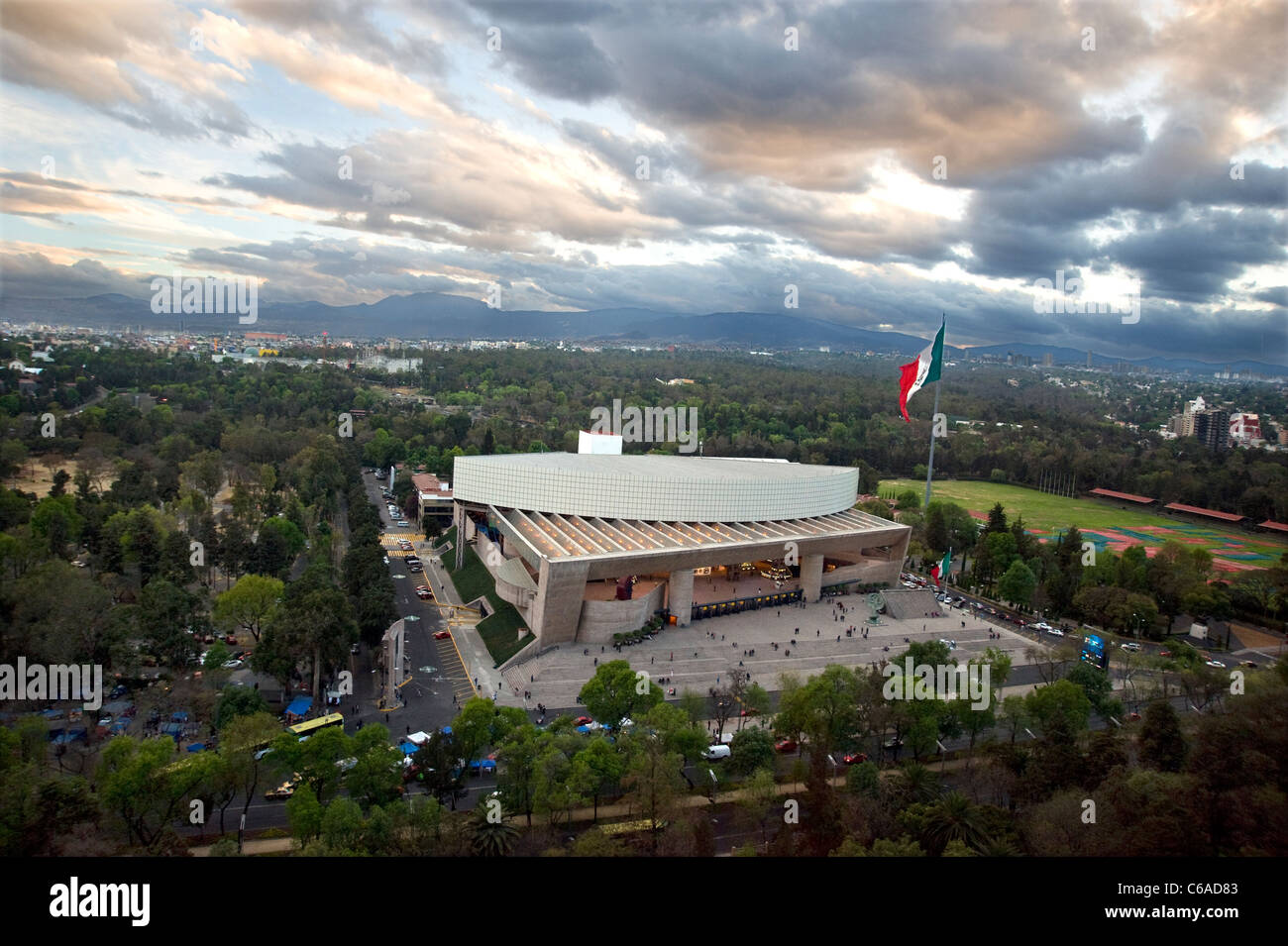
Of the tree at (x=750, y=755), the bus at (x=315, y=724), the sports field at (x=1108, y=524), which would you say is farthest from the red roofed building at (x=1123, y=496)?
the bus at (x=315, y=724)

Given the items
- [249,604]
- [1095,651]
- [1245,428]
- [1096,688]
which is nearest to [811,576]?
[1095,651]

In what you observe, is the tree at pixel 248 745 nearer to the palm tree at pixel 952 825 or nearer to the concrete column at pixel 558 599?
the concrete column at pixel 558 599

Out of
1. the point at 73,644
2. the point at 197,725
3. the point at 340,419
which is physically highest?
the point at 340,419

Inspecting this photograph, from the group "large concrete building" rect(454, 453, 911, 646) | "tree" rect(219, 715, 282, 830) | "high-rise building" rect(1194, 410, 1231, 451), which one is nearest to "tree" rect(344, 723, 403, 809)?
"tree" rect(219, 715, 282, 830)

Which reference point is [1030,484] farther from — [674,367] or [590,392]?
[674,367]
